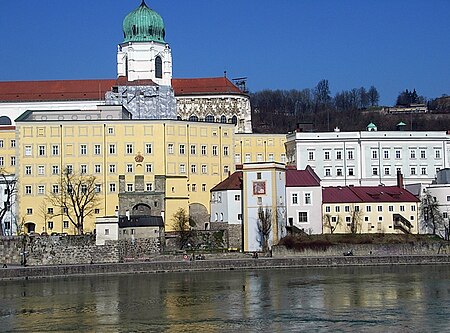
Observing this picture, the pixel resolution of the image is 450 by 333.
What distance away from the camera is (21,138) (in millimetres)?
65625

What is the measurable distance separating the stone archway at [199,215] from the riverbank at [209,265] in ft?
33.4

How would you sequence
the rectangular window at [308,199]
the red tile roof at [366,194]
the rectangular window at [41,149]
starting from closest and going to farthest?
the rectangular window at [308,199] < the red tile roof at [366,194] < the rectangular window at [41,149]

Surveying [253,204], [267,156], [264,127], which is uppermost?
[264,127]

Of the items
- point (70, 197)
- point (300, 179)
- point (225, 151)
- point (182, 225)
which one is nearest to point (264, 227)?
point (300, 179)

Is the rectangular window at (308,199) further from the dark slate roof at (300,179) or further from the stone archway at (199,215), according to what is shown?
the stone archway at (199,215)

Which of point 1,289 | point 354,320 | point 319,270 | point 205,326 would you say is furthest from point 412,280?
point 1,289

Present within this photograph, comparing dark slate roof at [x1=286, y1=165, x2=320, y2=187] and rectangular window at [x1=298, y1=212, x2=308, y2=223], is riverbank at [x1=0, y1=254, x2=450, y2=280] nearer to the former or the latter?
rectangular window at [x1=298, y1=212, x2=308, y2=223]

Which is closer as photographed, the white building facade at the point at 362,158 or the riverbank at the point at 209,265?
the riverbank at the point at 209,265

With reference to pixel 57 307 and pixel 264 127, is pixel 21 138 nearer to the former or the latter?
pixel 57 307

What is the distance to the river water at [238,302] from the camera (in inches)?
1344

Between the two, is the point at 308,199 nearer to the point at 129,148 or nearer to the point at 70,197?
the point at 129,148

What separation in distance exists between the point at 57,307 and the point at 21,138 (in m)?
28.0

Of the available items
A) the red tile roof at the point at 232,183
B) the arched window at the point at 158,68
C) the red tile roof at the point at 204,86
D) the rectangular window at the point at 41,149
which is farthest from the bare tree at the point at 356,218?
the arched window at the point at 158,68

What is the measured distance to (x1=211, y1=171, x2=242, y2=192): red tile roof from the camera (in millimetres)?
62656
